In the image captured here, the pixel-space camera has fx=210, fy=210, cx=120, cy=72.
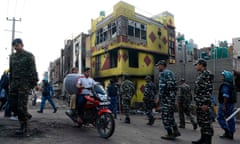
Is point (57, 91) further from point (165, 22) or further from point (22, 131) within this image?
point (22, 131)

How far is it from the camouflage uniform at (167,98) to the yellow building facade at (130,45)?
47.1 ft

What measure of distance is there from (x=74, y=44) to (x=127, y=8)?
1417 centimetres

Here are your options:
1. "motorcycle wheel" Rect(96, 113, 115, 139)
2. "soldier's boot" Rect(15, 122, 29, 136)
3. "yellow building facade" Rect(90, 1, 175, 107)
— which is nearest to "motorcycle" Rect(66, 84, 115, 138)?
"motorcycle wheel" Rect(96, 113, 115, 139)

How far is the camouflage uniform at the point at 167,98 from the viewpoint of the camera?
17.0ft

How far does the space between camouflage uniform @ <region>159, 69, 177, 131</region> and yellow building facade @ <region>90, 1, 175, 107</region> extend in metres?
14.4

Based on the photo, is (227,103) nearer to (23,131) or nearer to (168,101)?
(168,101)

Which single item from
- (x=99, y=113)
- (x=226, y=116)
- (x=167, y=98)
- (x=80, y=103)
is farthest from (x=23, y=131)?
(x=226, y=116)

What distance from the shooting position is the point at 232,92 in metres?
5.92

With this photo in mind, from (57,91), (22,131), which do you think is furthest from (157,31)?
(57,91)

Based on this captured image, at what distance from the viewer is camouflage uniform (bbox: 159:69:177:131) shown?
5.19m

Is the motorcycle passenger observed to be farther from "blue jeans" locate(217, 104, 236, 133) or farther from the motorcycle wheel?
"blue jeans" locate(217, 104, 236, 133)

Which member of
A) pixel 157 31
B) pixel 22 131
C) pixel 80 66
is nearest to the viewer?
pixel 22 131

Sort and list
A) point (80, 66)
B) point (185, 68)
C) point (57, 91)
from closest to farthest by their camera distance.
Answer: point (185, 68) → point (80, 66) → point (57, 91)

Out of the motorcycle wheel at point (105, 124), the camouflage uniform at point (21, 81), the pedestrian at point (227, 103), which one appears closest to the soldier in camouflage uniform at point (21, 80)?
the camouflage uniform at point (21, 81)
